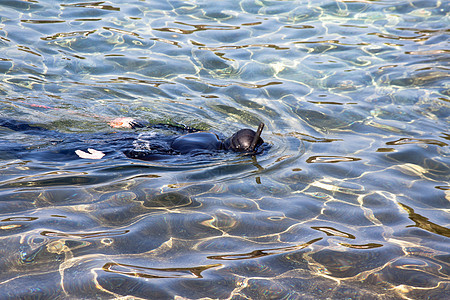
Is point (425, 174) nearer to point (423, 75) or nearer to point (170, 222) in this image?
point (170, 222)

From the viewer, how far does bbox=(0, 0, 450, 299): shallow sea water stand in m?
3.28

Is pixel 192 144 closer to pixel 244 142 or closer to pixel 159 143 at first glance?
pixel 159 143

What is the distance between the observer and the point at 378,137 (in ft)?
20.1

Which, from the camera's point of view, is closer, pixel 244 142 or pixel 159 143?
pixel 244 142

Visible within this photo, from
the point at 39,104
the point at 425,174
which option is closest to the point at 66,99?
the point at 39,104

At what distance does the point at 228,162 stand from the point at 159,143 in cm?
94

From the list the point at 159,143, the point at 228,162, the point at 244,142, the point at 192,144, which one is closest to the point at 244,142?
the point at 244,142

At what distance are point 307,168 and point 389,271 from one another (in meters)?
1.94

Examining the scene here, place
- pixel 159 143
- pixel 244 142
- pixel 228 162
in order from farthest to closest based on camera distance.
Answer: pixel 159 143
pixel 244 142
pixel 228 162

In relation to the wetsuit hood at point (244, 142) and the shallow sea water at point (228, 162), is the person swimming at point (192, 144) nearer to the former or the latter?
the wetsuit hood at point (244, 142)

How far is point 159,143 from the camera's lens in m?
5.56

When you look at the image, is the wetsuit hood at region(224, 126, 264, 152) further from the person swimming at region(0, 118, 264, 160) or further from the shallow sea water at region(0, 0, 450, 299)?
the shallow sea water at region(0, 0, 450, 299)

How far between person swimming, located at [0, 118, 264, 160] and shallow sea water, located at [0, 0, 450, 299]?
13 cm

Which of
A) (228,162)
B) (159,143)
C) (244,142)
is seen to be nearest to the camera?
(228,162)
